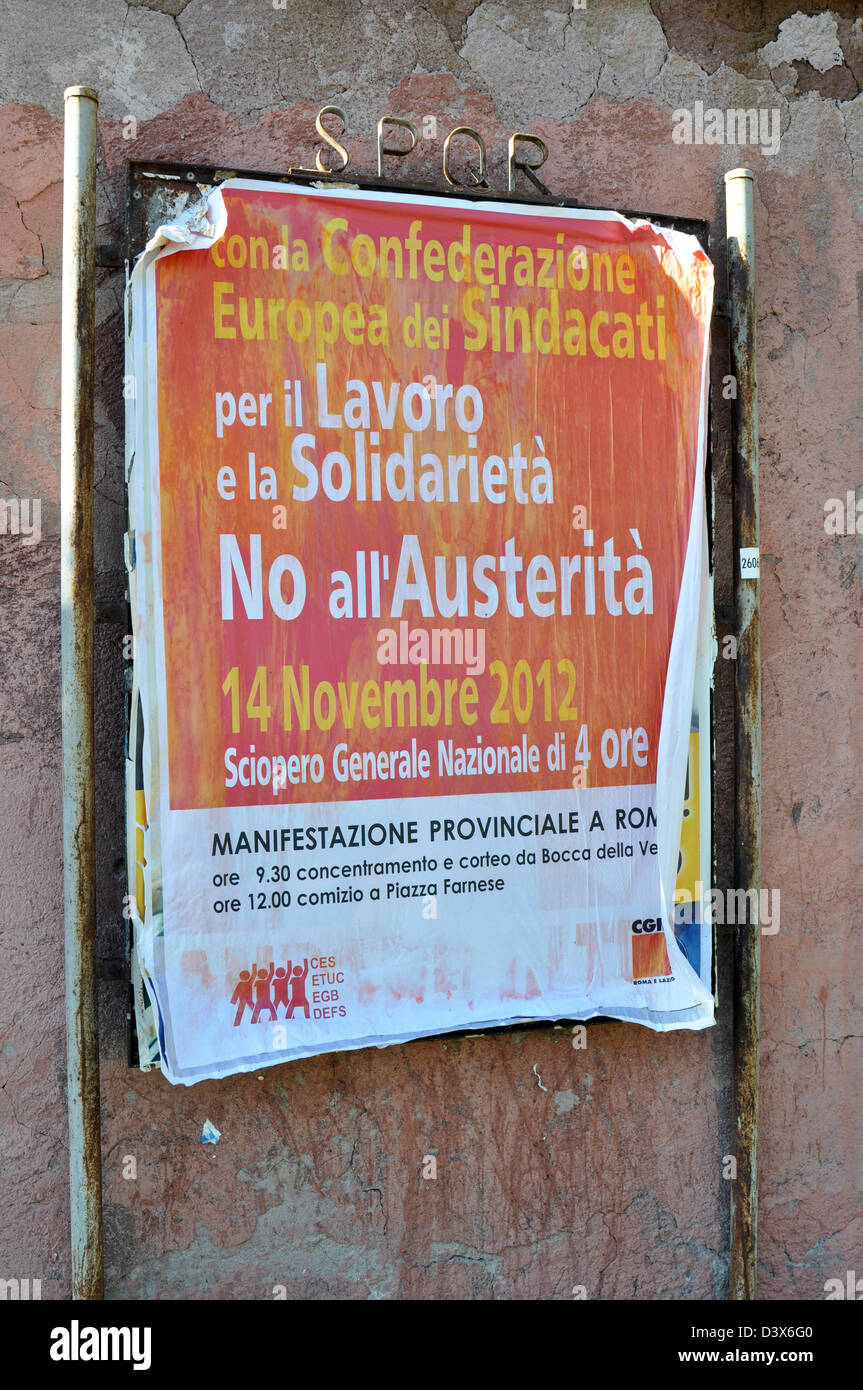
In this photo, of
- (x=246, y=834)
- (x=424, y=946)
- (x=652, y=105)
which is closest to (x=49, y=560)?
(x=246, y=834)

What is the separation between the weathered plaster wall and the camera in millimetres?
2139

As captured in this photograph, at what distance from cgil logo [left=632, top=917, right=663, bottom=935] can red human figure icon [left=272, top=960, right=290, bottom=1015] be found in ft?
2.55

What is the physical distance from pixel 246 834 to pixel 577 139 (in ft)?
5.63

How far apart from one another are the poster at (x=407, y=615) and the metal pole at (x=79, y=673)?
0.10 meters

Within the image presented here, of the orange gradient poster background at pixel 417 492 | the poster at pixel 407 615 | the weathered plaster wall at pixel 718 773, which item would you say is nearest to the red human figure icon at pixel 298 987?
the poster at pixel 407 615

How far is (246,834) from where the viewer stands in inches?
84.4

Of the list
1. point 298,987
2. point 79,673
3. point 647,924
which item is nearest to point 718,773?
→ point 647,924

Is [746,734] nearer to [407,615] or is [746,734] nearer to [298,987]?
[407,615]

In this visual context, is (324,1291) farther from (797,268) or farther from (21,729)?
(797,268)

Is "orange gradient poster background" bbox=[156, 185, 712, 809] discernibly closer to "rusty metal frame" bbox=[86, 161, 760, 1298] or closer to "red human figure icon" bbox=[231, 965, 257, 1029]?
"rusty metal frame" bbox=[86, 161, 760, 1298]

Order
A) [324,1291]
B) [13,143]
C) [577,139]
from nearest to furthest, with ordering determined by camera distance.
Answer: [13,143]
[324,1291]
[577,139]

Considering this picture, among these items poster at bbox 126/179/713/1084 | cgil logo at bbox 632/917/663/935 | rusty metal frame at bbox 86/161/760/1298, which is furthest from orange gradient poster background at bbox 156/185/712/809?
cgil logo at bbox 632/917/663/935

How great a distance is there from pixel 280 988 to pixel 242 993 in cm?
8
